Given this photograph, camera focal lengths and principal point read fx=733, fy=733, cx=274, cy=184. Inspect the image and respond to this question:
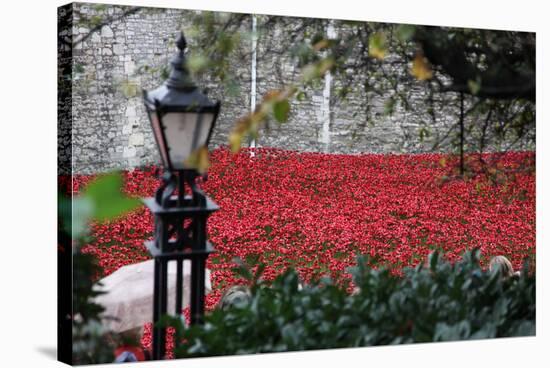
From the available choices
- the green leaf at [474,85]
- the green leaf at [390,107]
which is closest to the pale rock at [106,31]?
the green leaf at [390,107]

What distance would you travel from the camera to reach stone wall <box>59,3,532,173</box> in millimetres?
3652

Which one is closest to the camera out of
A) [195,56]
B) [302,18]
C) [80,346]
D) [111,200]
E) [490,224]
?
[111,200]

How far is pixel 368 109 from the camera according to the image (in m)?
4.38

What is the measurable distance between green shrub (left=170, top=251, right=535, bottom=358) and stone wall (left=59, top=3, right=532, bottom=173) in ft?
2.68

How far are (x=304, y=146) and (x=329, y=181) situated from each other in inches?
11.0

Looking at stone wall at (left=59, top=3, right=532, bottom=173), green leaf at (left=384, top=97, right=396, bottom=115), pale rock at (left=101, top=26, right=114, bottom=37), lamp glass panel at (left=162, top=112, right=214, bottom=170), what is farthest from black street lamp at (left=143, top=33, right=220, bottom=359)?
green leaf at (left=384, top=97, right=396, bottom=115)

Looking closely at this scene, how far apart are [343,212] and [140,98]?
1.43 meters

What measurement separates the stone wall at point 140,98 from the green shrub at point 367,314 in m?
0.82

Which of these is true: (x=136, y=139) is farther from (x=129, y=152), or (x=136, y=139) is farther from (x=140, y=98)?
(x=140, y=98)

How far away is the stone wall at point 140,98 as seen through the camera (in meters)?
3.65

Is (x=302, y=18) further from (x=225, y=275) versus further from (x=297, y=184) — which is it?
(x=225, y=275)

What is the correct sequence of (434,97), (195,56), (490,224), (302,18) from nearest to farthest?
(195,56) → (302,18) → (434,97) → (490,224)

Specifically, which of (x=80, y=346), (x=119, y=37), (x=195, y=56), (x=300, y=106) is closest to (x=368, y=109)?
(x=300, y=106)

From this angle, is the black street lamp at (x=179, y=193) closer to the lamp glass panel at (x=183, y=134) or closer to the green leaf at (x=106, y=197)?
the lamp glass panel at (x=183, y=134)
